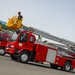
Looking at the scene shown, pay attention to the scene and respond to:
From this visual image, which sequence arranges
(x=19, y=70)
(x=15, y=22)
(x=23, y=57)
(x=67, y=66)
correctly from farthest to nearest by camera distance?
(x=67, y=66)
(x=15, y=22)
(x=23, y=57)
(x=19, y=70)

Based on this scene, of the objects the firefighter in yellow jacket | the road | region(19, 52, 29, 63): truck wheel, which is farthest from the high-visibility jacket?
the road

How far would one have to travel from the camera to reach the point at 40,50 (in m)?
21.1

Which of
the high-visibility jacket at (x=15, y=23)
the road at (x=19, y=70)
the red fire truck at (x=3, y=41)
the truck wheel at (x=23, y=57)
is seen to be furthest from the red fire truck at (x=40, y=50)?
the red fire truck at (x=3, y=41)

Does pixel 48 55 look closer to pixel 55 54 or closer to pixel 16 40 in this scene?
pixel 55 54

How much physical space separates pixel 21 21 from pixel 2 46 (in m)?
6.36

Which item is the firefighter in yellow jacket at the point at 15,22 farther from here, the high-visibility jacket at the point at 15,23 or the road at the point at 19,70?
the road at the point at 19,70

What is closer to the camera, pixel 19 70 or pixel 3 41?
pixel 19 70

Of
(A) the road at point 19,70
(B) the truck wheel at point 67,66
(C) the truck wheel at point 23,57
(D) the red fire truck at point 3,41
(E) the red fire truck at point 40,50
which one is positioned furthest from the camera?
(D) the red fire truck at point 3,41

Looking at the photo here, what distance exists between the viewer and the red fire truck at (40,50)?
806 inches

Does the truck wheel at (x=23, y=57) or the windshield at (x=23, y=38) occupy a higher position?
the windshield at (x=23, y=38)

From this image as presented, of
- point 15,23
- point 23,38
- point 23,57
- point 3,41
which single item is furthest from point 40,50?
point 3,41

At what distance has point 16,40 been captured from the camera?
2052cm

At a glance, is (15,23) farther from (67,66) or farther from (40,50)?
(67,66)

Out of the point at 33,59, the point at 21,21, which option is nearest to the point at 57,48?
Answer: the point at 33,59
